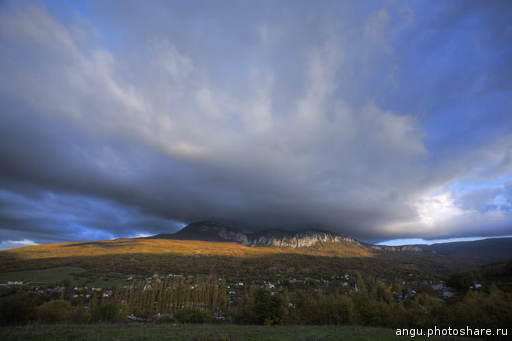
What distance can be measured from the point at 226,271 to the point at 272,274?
3069 cm

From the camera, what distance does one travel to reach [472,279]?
107562mm

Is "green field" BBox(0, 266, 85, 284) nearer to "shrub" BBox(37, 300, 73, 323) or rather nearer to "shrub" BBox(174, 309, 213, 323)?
"shrub" BBox(37, 300, 73, 323)

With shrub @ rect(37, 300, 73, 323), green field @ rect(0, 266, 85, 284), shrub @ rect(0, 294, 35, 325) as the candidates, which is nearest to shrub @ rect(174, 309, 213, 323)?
shrub @ rect(37, 300, 73, 323)

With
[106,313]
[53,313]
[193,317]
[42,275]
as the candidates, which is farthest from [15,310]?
[42,275]

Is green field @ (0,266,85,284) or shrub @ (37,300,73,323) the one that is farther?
green field @ (0,266,85,284)

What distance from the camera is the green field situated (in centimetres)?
10550

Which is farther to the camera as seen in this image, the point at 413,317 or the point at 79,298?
the point at 79,298

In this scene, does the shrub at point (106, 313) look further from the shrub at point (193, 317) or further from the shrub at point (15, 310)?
the shrub at point (15, 310)

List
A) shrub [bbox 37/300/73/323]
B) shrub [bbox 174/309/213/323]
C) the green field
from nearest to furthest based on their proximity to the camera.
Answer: shrub [bbox 37/300/73/323], shrub [bbox 174/309/213/323], the green field

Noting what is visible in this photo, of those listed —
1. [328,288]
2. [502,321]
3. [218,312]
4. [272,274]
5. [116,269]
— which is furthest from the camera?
[272,274]

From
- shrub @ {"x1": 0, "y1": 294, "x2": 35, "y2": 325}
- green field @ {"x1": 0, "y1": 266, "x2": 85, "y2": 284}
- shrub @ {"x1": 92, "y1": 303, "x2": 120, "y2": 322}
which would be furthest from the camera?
green field @ {"x1": 0, "y1": 266, "x2": 85, "y2": 284}

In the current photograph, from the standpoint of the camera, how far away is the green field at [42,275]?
10550 centimetres

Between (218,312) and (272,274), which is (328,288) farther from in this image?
(218,312)

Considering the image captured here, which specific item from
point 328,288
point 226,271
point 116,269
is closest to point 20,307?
point 328,288
